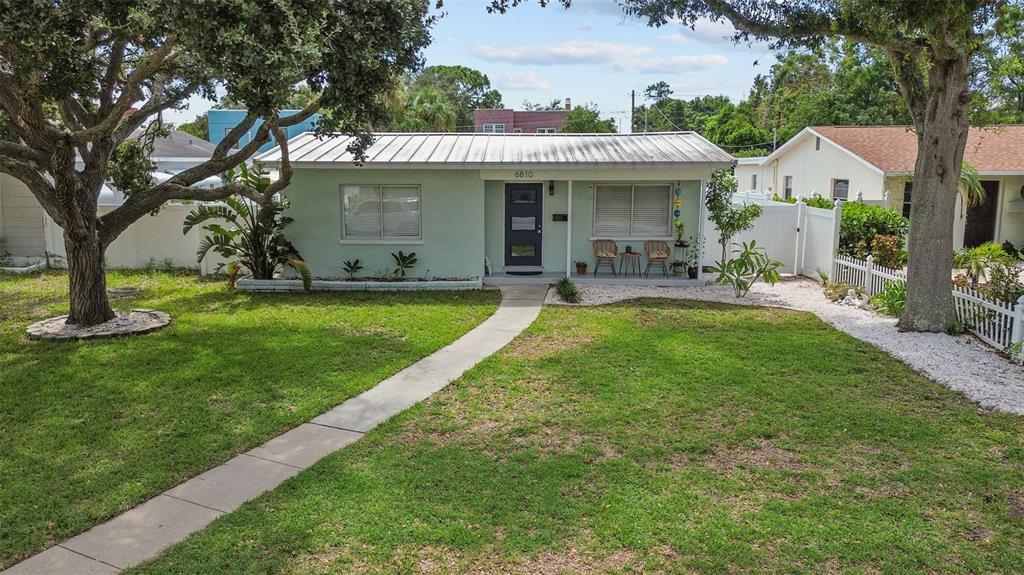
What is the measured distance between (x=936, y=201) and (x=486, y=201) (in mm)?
8350

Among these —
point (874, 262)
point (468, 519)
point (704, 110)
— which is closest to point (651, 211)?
point (874, 262)

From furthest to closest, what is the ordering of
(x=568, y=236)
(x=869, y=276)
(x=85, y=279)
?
(x=568, y=236) → (x=869, y=276) → (x=85, y=279)

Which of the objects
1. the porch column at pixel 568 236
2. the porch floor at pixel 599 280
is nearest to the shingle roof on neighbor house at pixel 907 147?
the porch floor at pixel 599 280

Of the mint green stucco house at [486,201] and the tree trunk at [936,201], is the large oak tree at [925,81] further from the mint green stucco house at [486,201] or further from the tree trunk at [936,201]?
the mint green stucco house at [486,201]

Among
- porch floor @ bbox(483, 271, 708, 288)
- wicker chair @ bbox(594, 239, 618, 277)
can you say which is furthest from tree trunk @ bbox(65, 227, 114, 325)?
wicker chair @ bbox(594, 239, 618, 277)

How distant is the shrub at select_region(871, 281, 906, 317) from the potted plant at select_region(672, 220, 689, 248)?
419cm

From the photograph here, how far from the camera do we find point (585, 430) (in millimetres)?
6527

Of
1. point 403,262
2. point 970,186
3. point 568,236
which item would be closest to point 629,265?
point 568,236

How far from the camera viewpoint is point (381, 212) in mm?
14789

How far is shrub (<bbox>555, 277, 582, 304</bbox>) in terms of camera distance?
12836 millimetres

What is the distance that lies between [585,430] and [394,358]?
10.9 feet

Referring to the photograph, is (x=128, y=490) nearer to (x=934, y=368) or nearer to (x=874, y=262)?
(x=934, y=368)

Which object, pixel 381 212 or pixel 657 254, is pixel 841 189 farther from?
pixel 381 212

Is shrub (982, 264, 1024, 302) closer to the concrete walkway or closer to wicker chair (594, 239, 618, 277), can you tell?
wicker chair (594, 239, 618, 277)
